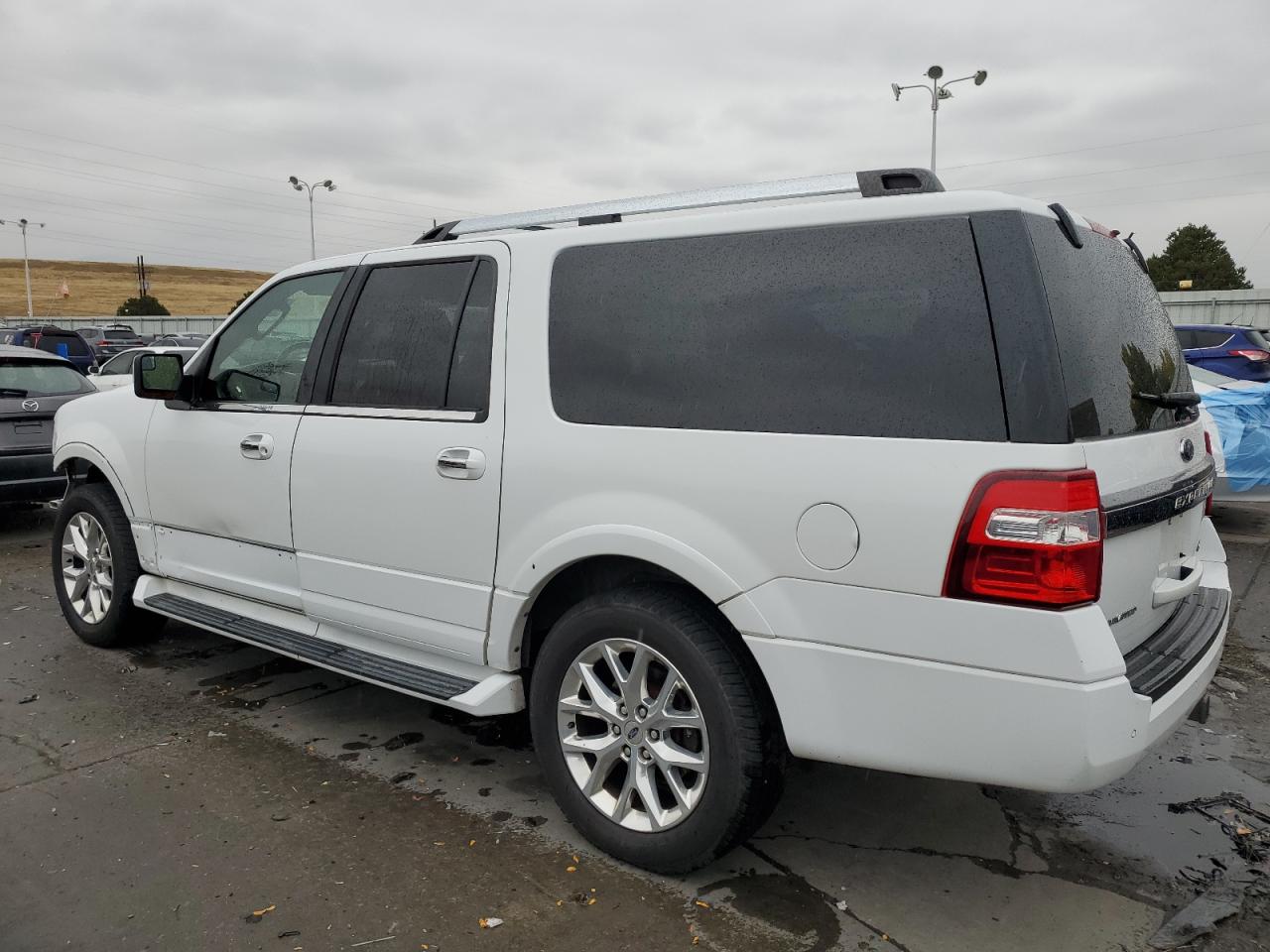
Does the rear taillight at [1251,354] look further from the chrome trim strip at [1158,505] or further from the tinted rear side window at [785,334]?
the tinted rear side window at [785,334]

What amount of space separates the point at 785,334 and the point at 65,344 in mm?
24615

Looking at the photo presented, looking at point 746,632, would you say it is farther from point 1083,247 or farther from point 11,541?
point 11,541

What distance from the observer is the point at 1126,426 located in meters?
2.62

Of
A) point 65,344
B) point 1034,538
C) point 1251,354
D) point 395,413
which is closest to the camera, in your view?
point 1034,538

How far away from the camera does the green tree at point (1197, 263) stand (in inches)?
2149

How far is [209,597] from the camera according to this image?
455cm

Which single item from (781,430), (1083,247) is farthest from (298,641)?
(1083,247)

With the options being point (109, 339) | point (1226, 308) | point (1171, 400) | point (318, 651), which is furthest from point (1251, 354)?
point (109, 339)

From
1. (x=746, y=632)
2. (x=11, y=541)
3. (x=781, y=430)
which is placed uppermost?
(x=781, y=430)

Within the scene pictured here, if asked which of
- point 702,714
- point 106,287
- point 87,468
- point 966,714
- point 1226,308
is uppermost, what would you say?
point 106,287

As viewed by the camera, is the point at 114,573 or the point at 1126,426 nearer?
the point at 1126,426

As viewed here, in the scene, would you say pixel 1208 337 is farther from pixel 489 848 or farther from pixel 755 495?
pixel 489 848

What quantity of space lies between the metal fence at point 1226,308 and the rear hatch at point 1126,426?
26.7 m

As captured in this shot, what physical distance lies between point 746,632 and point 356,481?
1683 millimetres
